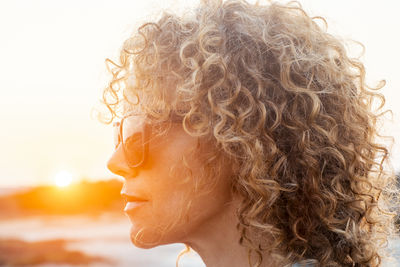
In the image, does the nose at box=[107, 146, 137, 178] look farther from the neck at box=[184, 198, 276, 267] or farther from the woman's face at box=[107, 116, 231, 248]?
the neck at box=[184, 198, 276, 267]

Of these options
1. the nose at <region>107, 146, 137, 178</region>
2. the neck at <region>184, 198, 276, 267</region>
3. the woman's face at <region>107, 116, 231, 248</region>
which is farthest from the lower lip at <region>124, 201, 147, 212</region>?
the neck at <region>184, 198, 276, 267</region>

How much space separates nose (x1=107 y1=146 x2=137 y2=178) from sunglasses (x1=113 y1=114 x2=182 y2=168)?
0.08 feet

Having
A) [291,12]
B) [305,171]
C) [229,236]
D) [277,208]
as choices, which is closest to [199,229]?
[229,236]

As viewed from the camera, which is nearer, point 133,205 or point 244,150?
point 244,150

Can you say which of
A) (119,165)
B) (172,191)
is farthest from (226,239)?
(119,165)

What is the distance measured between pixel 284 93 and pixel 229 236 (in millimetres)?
546

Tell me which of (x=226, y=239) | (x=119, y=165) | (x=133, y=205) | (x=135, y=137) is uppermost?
(x=135, y=137)

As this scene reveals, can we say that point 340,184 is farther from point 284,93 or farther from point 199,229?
point 199,229

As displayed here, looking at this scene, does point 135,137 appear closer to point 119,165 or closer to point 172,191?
point 119,165

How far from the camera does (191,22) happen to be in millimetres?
2387

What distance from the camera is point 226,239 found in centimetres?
227

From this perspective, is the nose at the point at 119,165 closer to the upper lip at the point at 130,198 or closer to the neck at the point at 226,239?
the upper lip at the point at 130,198

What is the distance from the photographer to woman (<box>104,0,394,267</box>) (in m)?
2.21

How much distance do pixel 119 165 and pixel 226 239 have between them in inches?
18.7
